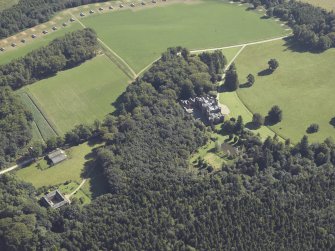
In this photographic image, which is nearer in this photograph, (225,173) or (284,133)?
(225,173)

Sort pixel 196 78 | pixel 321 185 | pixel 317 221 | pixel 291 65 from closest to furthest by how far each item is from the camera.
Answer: pixel 317 221, pixel 321 185, pixel 196 78, pixel 291 65

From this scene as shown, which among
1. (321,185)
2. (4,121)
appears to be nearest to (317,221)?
(321,185)

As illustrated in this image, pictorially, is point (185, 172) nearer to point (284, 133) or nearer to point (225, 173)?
point (225, 173)

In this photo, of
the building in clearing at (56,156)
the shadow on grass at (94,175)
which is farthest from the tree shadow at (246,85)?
the building in clearing at (56,156)

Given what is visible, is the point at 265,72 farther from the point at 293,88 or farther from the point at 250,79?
the point at 293,88

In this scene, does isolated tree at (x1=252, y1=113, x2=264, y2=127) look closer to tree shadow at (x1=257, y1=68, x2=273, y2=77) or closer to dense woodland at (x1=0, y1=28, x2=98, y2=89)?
tree shadow at (x1=257, y1=68, x2=273, y2=77)

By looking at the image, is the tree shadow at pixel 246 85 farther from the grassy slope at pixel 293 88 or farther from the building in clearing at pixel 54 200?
the building in clearing at pixel 54 200
